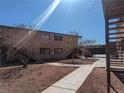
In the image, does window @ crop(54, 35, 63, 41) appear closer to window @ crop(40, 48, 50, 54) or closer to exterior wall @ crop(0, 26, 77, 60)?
exterior wall @ crop(0, 26, 77, 60)

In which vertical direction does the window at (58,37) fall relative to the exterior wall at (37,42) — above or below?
above

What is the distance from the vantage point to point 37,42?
78.0 feet

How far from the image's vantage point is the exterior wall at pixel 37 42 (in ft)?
49.1

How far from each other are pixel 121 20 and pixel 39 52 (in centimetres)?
2068

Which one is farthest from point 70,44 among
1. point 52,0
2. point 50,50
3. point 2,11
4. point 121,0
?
point 121,0

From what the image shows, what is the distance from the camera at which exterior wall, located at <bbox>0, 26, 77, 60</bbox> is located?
49.1ft

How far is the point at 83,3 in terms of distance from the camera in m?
6.30

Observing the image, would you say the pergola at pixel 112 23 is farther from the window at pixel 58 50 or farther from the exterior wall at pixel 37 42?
the window at pixel 58 50

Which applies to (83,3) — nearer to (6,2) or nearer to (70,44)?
(6,2)

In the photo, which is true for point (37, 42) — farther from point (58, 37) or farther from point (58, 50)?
point (58, 50)

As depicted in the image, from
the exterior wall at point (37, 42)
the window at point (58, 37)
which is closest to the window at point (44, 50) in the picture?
the exterior wall at point (37, 42)

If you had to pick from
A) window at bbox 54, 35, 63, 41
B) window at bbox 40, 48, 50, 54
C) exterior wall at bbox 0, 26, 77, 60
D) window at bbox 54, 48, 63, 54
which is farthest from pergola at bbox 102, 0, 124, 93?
window at bbox 54, 48, 63, 54

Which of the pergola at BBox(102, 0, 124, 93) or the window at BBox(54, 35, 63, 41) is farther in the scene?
the window at BBox(54, 35, 63, 41)

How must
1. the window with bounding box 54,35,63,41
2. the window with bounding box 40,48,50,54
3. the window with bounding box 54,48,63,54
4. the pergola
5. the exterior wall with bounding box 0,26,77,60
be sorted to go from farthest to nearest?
the window with bounding box 54,48,63,54
the window with bounding box 54,35,63,41
the window with bounding box 40,48,50,54
the exterior wall with bounding box 0,26,77,60
the pergola
